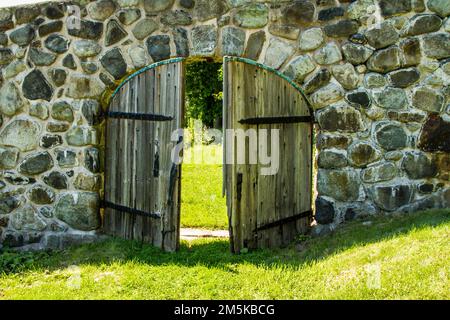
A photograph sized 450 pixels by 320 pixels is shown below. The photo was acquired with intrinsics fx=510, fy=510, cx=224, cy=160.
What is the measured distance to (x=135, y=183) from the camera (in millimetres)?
5629

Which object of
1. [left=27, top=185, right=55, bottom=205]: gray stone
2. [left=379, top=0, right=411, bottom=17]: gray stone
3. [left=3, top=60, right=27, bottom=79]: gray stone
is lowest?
[left=27, top=185, right=55, bottom=205]: gray stone

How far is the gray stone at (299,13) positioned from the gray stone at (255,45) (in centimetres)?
30

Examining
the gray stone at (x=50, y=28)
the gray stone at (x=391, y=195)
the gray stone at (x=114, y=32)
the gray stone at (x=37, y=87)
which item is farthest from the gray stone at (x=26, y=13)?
the gray stone at (x=391, y=195)

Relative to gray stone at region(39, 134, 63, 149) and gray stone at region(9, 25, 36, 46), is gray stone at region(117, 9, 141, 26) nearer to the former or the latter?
gray stone at region(9, 25, 36, 46)

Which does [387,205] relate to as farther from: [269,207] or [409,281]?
[409,281]

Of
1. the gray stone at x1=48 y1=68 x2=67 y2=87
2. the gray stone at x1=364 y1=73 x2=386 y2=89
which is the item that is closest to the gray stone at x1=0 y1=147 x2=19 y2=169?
the gray stone at x1=48 y1=68 x2=67 y2=87

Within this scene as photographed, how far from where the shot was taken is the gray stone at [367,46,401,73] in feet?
16.8

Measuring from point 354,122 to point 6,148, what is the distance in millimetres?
3911

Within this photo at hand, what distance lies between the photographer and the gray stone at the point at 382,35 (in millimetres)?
5125

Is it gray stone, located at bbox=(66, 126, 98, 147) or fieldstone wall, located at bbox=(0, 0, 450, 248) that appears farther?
gray stone, located at bbox=(66, 126, 98, 147)

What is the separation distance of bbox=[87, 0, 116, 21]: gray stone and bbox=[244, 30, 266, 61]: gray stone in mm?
1543
